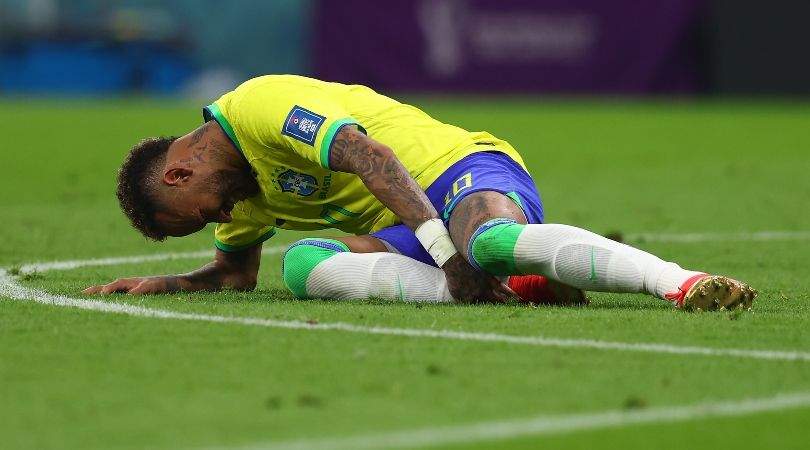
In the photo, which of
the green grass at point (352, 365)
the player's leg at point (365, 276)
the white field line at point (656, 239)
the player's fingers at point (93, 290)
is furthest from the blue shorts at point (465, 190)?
the white field line at point (656, 239)

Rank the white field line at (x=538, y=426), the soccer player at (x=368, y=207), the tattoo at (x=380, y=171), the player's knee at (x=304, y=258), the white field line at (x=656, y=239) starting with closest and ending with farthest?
1. the white field line at (x=538, y=426)
2. the soccer player at (x=368, y=207)
3. the tattoo at (x=380, y=171)
4. the player's knee at (x=304, y=258)
5. the white field line at (x=656, y=239)

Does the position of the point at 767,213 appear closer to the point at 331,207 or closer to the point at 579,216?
the point at 579,216

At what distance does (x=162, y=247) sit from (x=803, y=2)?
14.8 metres

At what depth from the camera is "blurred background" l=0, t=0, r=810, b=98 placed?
21.0 m

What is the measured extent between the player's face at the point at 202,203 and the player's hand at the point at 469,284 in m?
0.81

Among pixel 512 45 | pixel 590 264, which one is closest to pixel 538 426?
pixel 590 264

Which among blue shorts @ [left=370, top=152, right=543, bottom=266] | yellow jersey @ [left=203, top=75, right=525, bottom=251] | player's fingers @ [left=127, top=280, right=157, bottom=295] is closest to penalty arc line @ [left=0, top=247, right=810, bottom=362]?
player's fingers @ [left=127, top=280, right=157, bottom=295]

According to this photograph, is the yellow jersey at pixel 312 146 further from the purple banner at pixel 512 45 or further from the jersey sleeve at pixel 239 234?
the purple banner at pixel 512 45

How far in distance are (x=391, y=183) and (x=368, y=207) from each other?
536mm

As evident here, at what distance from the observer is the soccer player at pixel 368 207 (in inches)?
190

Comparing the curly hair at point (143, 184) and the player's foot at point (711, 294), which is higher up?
the player's foot at point (711, 294)

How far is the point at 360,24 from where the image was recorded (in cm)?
2172

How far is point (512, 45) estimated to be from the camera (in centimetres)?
2170

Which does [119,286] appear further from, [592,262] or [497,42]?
[497,42]
